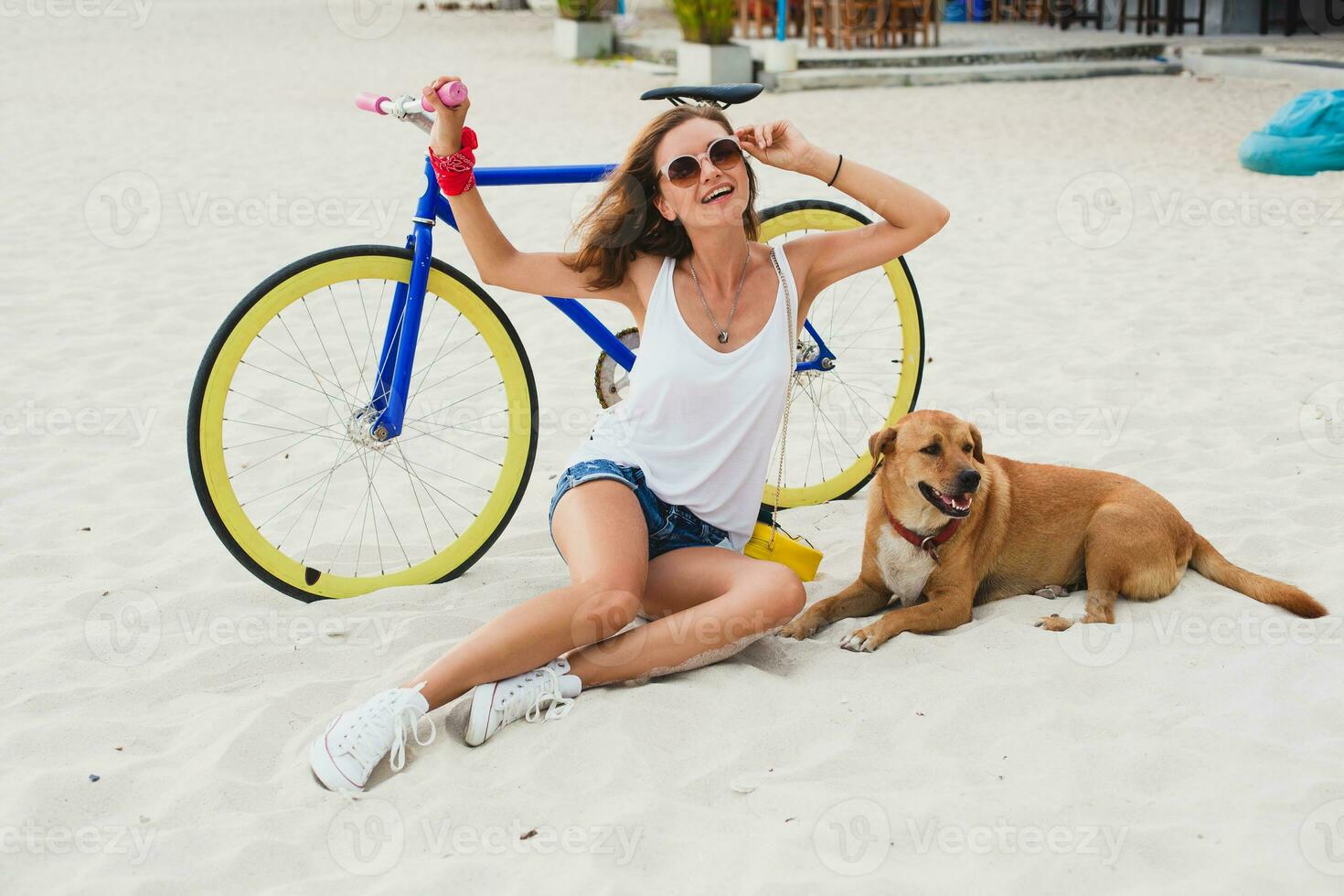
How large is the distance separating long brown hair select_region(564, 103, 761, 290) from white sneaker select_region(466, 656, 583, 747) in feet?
3.68

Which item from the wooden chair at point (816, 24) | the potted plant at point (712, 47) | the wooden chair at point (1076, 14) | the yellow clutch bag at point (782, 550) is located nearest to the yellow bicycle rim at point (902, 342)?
the yellow clutch bag at point (782, 550)

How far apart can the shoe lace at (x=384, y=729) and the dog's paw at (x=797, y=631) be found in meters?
1.11

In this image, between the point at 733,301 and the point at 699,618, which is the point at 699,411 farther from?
the point at 699,618

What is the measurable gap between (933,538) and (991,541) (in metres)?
0.22

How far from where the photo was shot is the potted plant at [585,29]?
66.0 feet

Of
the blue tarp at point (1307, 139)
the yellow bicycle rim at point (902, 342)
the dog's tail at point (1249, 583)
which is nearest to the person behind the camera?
the dog's tail at point (1249, 583)

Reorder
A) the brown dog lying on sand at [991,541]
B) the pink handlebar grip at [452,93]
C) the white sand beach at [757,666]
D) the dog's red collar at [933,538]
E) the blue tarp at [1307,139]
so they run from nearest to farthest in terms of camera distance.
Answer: the white sand beach at [757,666] < the pink handlebar grip at [452,93] < the brown dog lying on sand at [991,541] < the dog's red collar at [933,538] < the blue tarp at [1307,139]

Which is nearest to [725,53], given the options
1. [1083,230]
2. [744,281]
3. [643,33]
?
[643,33]

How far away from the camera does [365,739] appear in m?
2.66

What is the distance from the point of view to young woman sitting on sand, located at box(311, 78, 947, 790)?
9.94 ft

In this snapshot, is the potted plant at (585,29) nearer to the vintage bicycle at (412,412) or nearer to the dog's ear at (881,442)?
the vintage bicycle at (412,412)

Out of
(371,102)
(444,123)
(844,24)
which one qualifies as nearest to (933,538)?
(444,123)

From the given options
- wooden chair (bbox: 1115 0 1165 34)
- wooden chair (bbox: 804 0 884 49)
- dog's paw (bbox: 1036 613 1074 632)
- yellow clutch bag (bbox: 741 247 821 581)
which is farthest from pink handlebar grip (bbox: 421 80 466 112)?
wooden chair (bbox: 1115 0 1165 34)

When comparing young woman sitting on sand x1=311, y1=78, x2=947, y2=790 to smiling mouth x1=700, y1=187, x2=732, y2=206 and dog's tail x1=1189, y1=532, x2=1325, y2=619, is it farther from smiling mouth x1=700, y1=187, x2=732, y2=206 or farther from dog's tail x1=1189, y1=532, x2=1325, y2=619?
dog's tail x1=1189, y1=532, x2=1325, y2=619
